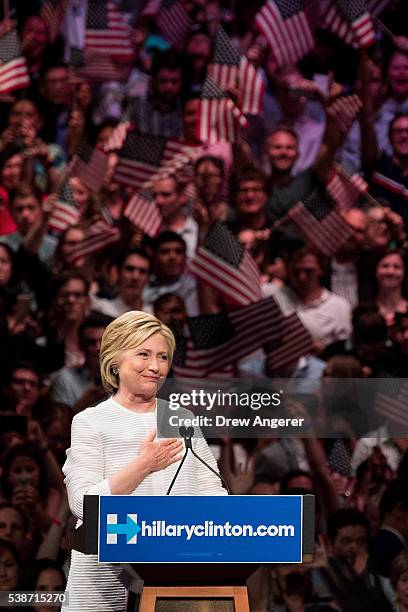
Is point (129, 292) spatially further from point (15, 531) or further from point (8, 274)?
point (15, 531)

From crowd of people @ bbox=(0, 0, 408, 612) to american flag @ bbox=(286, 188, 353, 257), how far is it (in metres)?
0.03

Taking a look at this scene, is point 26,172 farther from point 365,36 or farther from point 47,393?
point 365,36

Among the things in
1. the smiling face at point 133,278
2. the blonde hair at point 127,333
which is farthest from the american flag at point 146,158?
the blonde hair at point 127,333

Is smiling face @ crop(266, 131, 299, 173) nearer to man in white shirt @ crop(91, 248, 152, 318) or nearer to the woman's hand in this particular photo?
man in white shirt @ crop(91, 248, 152, 318)

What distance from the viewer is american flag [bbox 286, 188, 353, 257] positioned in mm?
6031

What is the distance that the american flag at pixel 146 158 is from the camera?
6.37 metres

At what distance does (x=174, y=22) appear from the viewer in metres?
6.64

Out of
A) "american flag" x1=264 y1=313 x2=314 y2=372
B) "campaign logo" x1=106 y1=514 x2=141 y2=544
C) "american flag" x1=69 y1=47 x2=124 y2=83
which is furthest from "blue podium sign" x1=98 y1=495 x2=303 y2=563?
"american flag" x1=69 y1=47 x2=124 y2=83

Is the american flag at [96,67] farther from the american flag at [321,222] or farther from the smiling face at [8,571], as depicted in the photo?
the smiling face at [8,571]

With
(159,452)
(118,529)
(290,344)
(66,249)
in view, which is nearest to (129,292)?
(66,249)

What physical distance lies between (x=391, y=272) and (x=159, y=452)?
3.33 meters

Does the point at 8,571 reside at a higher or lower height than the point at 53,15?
lower

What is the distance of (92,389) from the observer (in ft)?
18.3

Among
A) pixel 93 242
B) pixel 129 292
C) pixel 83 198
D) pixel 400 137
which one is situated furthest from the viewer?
pixel 83 198
